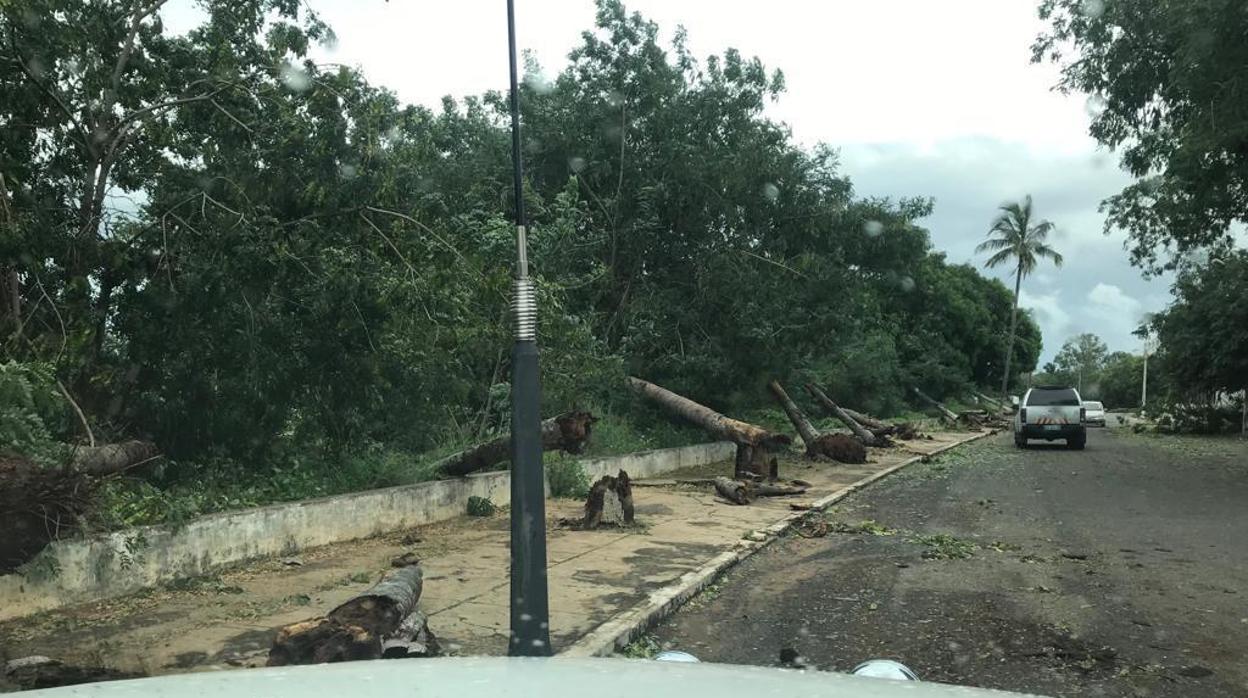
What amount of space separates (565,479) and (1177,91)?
39.6ft

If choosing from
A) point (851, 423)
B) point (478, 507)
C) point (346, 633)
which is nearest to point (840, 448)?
point (851, 423)

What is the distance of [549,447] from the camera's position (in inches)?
467

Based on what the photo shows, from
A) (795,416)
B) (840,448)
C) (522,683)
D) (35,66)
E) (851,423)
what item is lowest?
(840,448)

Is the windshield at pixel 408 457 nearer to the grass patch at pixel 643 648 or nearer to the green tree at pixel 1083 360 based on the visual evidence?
the grass patch at pixel 643 648

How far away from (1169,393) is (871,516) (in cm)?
2872

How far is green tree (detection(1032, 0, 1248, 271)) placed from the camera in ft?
42.8

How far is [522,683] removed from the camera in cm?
264

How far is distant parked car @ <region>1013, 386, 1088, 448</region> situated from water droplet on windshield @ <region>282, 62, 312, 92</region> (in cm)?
2264

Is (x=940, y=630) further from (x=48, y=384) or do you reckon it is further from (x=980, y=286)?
(x=980, y=286)

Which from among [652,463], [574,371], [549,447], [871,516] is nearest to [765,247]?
[652,463]

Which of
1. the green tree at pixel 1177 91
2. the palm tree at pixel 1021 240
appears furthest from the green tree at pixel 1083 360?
the green tree at pixel 1177 91

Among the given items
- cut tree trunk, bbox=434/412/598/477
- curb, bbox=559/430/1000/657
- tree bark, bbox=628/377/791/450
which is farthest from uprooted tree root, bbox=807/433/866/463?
cut tree trunk, bbox=434/412/598/477

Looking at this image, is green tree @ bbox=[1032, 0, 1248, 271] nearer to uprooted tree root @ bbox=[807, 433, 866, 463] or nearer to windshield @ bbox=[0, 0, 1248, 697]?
windshield @ bbox=[0, 0, 1248, 697]

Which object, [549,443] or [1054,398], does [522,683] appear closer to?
[549,443]
